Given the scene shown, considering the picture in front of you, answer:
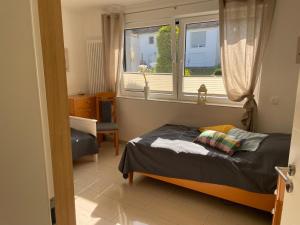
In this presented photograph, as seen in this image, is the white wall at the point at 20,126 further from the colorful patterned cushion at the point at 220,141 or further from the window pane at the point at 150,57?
the window pane at the point at 150,57

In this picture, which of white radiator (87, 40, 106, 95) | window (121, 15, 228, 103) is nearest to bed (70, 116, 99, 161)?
white radiator (87, 40, 106, 95)

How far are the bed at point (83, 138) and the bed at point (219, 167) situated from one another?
0.82m

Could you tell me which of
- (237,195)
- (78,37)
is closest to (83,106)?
(78,37)

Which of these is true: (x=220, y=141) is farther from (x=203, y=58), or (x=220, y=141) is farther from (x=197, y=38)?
(x=197, y=38)

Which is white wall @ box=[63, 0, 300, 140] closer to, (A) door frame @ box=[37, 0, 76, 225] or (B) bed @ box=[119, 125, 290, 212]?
(B) bed @ box=[119, 125, 290, 212]

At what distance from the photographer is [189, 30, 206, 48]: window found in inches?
133

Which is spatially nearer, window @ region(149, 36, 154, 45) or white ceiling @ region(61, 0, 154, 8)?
A: white ceiling @ region(61, 0, 154, 8)

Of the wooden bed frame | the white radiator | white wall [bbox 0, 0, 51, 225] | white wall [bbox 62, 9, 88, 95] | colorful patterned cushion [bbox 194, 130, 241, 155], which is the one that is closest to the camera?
white wall [bbox 0, 0, 51, 225]

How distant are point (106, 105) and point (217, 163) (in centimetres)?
251

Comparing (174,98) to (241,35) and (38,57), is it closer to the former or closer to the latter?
(241,35)

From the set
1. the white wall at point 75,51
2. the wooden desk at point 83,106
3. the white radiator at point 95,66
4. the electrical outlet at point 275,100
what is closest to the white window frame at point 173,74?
the white radiator at point 95,66

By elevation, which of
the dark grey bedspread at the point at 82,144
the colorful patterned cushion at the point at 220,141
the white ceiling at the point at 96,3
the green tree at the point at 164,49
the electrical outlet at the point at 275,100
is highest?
the white ceiling at the point at 96,3

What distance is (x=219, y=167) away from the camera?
2271mm

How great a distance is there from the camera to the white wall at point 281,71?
266 cm
